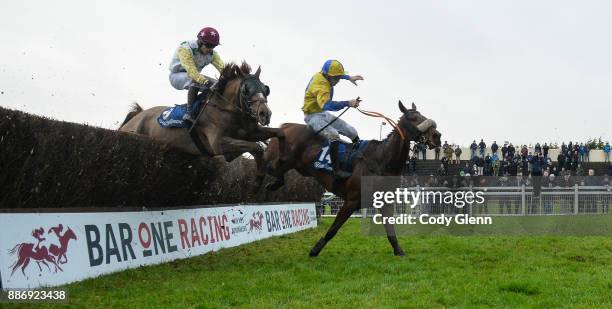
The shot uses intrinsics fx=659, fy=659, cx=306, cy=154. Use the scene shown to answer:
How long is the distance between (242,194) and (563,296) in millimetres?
9265

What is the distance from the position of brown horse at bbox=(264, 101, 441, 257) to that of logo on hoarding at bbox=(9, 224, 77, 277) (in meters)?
3.91

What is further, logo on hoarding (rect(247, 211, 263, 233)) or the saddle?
logo on hoarding (rect(247, 211, 263, 233))

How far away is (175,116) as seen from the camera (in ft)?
33.3

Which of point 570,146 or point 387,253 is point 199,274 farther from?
point 570,146

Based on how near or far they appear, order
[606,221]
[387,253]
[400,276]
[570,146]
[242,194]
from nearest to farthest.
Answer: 1. [400,276]
2. [387,253]
3. [242,194]
4. [606,221]
5. [570,146]

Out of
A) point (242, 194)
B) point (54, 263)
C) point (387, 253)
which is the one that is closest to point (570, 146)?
point (242, 194)

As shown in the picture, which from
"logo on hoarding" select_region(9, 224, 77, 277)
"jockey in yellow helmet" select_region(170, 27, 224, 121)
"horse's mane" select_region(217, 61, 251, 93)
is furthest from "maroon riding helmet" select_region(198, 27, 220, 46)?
"logo on hoarding" select_region(9, 224, 77, 277)

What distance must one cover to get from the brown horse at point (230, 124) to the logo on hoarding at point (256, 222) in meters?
A: 3.46

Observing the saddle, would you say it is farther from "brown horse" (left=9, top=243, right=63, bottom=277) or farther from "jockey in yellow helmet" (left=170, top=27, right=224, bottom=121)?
"brown horse" (left=9, top=243, right=63, bottom=277)

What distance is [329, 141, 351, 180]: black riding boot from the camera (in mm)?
10109

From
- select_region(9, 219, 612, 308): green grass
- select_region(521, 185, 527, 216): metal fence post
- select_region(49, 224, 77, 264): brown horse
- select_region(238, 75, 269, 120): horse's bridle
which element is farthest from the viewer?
select_region(521, 185, 527, 216): metal fence post

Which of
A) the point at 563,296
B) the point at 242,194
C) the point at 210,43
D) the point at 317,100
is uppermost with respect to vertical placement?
the point at 210,43

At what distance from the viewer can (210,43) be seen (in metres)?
10.0
